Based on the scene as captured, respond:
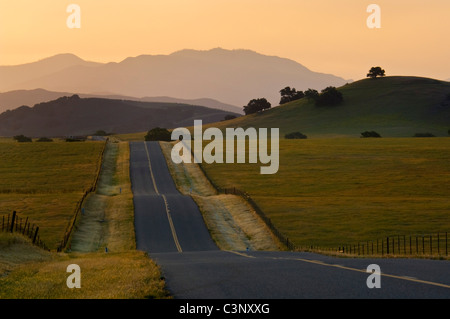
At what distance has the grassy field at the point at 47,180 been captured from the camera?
66294mm

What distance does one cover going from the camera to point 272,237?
55.0 m

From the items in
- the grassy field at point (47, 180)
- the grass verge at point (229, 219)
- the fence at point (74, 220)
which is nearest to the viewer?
the fence at point (74, 220)

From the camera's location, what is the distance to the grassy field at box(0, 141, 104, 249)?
66.3 m

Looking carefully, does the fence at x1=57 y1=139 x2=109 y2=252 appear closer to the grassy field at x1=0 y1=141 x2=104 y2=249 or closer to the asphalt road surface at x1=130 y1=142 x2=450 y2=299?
the grassy field at x1=0 y1=141 x2=104 y2=249

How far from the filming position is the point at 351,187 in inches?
3433

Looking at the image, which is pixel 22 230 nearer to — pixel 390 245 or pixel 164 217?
pixel 164 217

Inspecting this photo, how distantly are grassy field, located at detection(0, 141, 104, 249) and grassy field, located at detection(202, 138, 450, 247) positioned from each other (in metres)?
19.4

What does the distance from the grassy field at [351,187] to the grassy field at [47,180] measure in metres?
19.4

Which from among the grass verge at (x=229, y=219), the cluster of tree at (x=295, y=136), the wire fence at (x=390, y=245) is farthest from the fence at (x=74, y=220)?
the cluster of tree at (x=295, y=136)

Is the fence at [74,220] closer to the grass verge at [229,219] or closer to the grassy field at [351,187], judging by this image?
the grass verge at [229,219]

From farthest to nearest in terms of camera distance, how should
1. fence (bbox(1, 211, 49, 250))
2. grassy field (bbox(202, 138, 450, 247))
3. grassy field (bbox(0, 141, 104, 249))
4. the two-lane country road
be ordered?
grassy field (bbox(0, 141, 104, 249)), grassy field (bbox(202, 138, 450, 247)), the two-lane country road, fence (bbox(1, 211, 49, 250))

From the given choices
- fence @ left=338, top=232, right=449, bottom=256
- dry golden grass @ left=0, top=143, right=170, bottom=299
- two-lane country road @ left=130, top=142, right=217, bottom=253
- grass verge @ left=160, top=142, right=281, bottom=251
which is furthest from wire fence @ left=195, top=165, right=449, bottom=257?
dry golden grass @ left=0, top=143, right=170, bottom=299
